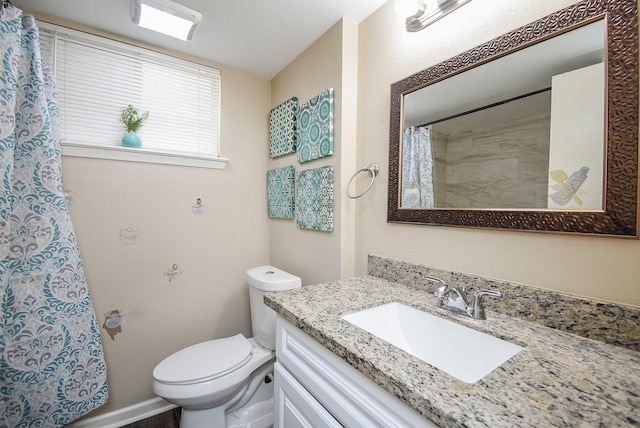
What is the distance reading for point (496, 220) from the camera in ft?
2.87

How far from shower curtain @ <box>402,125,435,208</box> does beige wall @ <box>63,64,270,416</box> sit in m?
1.18

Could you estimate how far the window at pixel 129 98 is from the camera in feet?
4.63

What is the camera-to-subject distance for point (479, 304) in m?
0.83

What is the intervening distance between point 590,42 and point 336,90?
3.13 feet

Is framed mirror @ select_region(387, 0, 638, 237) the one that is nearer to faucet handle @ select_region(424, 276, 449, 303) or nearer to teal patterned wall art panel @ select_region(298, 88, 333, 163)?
faucet handle @ select_region(424, 276, 449, 303)

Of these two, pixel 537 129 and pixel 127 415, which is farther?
pixel 127 415

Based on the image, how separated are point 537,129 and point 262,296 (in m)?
1.46

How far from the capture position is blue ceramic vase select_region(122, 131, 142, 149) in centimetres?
149

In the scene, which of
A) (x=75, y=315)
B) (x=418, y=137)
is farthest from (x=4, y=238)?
(x=418, y=137)

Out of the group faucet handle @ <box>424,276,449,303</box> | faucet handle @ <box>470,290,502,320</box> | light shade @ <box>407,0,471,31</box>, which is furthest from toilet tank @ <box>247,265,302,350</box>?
light shade @ <box>407,0,471,31</box>

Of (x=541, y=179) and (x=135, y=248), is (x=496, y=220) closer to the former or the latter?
(x=541, y=179)

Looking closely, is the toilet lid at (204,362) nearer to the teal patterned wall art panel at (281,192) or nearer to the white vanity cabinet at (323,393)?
the white vanity cabinet at (323,393)

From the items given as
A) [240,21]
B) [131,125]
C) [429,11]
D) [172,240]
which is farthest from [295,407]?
[240,21]

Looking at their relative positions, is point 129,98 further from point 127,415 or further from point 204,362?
point 127,415
